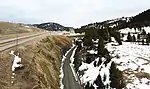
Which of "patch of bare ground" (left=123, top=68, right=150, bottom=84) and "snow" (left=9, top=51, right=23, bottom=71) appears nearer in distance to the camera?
Answer: "snow" (left=9, top=51, right=23, bottom=71)

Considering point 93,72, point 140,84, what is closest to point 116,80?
point 140,84

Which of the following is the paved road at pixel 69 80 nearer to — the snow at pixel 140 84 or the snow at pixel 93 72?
the snow at pixel 93 72

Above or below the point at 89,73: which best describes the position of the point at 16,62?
above

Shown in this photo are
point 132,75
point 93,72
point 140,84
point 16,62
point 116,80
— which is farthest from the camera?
point 93,72

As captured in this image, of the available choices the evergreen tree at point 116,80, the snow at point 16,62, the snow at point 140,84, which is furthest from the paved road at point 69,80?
the snow at point 16,62

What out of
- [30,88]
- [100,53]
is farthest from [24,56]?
[100,53]

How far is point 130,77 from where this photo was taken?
51594mm

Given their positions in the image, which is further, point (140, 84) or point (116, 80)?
point (140, 84)

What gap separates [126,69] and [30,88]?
29315mm

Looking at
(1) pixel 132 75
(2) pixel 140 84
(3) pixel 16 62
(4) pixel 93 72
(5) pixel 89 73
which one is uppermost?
(3) pixel 16 62

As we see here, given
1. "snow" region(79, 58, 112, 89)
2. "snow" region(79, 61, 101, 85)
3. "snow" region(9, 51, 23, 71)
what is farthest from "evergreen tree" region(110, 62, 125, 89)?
"snow" region(9, 51, 23, 71)

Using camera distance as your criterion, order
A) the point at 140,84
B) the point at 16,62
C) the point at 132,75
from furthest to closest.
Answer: the point at 132,75, the point at 140,84, the point at 16,62

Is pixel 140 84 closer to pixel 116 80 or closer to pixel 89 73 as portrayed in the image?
pixel 116 80

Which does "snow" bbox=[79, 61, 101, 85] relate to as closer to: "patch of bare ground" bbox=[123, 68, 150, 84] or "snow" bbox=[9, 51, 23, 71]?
"patch of bare ground" bbox=[123, 68, 150, 84]
